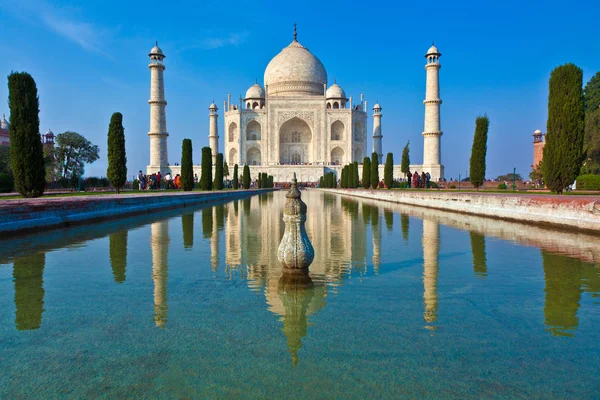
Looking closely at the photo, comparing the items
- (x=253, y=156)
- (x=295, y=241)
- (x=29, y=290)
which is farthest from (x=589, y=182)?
(x=253, y=156)

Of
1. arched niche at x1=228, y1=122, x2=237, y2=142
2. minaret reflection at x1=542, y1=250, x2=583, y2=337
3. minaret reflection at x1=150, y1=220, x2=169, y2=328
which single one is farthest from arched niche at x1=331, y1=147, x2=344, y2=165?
minaret reflection at x1=542, y1=250, x2=583, y2=337

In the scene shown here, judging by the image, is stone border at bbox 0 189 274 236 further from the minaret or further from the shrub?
the minaret

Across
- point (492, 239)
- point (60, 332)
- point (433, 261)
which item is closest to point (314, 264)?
point (433, 261)

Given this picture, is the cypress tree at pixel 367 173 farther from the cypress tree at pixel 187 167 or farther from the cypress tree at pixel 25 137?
the cypress tree at pixel 25 137

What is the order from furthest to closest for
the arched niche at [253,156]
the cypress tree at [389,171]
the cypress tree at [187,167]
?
the arched niche at [253,156], the cypress tree at [389,171], the cypress tree at [187,167]

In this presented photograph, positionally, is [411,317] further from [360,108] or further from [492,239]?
[360,108]

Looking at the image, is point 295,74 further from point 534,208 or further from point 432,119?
point 534,208

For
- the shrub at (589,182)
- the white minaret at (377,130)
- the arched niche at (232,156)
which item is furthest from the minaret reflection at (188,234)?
the white minaret at (377,130)
